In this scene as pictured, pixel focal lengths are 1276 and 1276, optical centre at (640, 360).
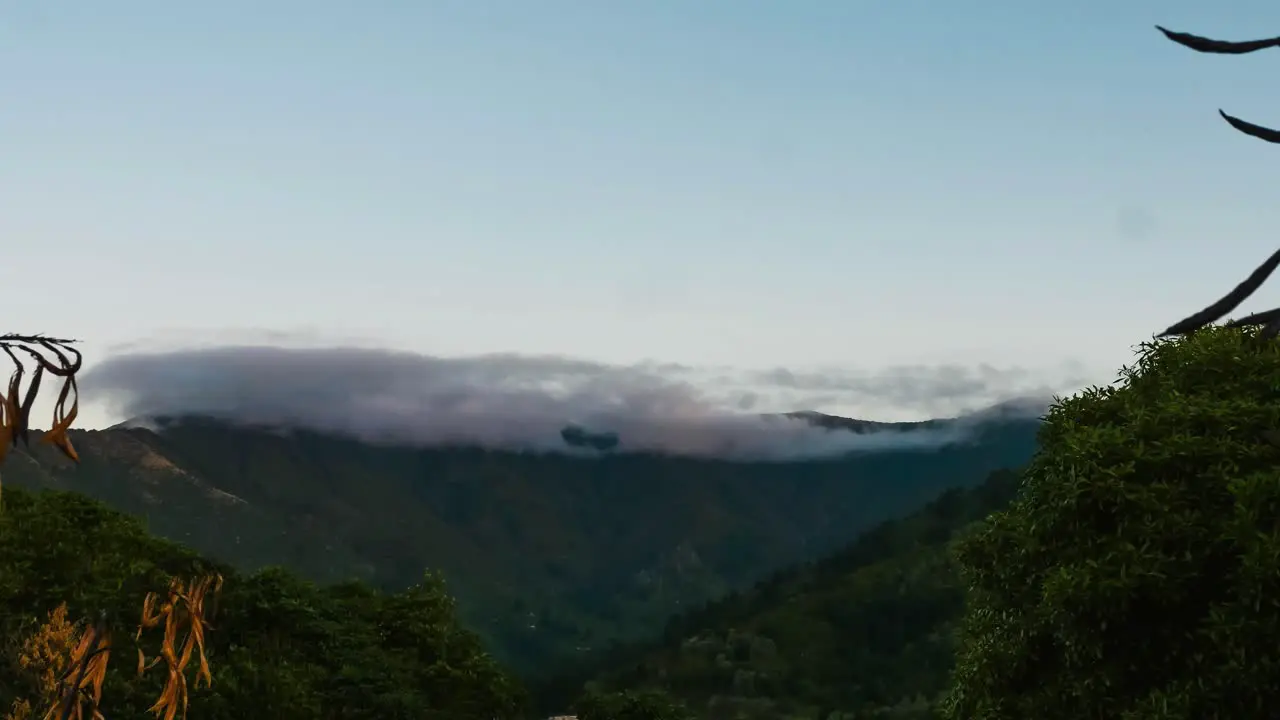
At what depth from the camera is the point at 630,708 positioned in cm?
6781

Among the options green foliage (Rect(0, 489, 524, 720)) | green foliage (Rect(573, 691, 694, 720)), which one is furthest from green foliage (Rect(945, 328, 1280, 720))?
green foliage (Rect(573, 691, 694, 720))

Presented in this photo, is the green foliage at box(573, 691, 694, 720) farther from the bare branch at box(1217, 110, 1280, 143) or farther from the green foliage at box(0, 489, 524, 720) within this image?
the bare branch at box(1217, 110, 1280, 143)

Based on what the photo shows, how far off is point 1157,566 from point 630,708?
4978 cm

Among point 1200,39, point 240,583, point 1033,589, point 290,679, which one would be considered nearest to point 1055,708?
point 1033,589

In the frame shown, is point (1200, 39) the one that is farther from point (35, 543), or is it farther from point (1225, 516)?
point (35, 543)

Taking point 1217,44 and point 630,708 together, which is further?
point 630,708

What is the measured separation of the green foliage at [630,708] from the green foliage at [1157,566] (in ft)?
143

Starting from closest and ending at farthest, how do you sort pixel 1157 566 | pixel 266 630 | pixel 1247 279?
pixel 1247 279, pixel 1157 566, pixel 266 630

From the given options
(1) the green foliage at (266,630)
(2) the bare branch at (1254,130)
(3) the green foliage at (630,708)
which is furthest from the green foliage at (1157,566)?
(3) the green foliage at (630,708)

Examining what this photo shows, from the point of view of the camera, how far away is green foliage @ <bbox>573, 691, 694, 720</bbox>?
220 ft

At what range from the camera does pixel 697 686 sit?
650 feet

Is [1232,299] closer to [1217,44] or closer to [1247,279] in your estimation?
[1247,279]

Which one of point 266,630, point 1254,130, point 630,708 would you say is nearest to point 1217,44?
point 1254,130

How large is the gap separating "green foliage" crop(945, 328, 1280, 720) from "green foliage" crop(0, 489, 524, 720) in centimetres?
2750
